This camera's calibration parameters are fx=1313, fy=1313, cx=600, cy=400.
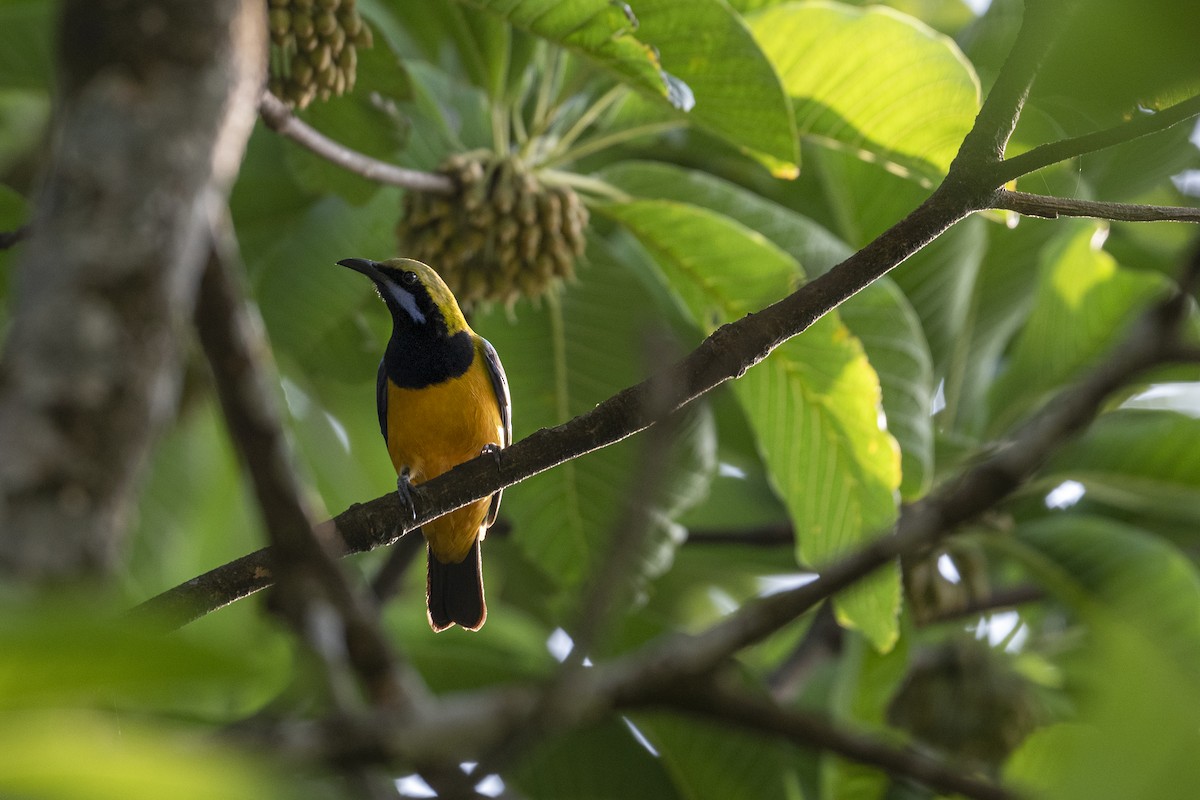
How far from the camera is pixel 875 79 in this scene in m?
4.35

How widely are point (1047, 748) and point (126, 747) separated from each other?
12.5 ft

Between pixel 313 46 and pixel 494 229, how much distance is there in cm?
98

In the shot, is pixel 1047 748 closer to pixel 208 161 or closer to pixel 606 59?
pixel 606 59

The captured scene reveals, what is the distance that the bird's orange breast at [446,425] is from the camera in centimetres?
525

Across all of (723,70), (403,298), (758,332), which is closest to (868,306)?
(723,70)

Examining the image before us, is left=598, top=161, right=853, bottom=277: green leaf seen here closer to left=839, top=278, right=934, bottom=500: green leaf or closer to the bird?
left=839, top=278, right=934, bottom=500: green leaf

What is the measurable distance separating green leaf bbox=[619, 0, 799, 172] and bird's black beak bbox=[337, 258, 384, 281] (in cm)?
167

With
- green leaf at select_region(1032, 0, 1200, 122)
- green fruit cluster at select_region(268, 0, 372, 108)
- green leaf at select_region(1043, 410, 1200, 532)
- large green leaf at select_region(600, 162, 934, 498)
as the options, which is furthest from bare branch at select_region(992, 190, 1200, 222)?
green leaf at select_region(1043, 410, 1200, 532)

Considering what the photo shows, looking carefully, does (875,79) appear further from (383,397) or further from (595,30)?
(383,397)

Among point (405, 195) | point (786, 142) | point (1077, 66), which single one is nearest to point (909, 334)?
point (786, 142)

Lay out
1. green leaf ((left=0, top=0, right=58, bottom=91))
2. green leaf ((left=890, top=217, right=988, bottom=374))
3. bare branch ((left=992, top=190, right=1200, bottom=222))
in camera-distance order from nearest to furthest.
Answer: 1. bare branch ((left=992, top=190, right=1200, bottom=222))
2. green leaf ((left=0, top=0, right=58, bottom=91))
3. green leaf ((left=890, top=217, right=988, bottom=374))

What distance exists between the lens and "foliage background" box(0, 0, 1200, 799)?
4.43m

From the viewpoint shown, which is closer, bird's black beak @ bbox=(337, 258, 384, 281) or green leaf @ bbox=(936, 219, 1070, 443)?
bird's black beak @ bbox=(337, 258, 384, 281)

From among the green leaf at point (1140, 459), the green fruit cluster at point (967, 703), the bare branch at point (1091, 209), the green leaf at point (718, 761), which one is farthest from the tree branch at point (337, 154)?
the green fruit cluster at point (967, 703)
